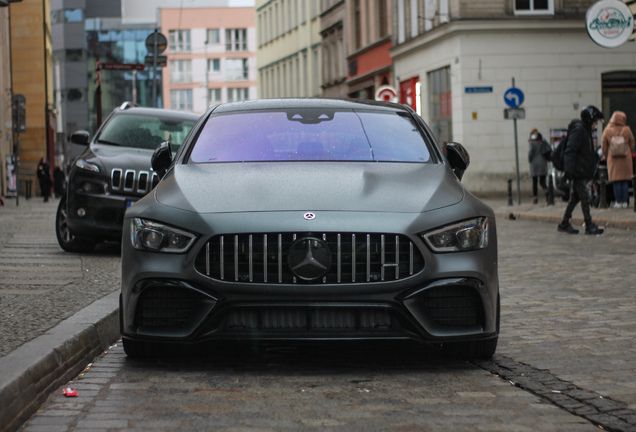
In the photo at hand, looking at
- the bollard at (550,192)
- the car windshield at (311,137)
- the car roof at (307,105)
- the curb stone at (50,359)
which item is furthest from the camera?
the bollard at (550,192)

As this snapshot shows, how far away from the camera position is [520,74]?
3566 cm

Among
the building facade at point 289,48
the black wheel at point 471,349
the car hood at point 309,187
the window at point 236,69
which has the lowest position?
the black wheel at point 471,349

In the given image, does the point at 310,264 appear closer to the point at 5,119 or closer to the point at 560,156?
the point at 560,156

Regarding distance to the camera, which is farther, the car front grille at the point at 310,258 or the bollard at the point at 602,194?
the bollard at the point at 602,194

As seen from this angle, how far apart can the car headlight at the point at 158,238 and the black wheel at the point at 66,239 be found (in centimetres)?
785

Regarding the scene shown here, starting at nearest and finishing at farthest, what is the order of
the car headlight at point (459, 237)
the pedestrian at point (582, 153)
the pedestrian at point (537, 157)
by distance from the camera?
the car headlight at point (459, 237) < the pedestrian at point (582, 153) < the pedestrian at point (537, 157)

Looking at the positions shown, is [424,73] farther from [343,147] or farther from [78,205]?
[343,147]

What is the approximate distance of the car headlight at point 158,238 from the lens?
5.66 meters

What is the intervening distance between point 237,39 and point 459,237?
110 m

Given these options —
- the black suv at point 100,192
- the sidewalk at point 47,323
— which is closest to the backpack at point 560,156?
the black suv at point 100,192

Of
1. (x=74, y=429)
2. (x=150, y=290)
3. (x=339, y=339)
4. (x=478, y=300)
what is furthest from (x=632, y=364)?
(x=74, y=429)

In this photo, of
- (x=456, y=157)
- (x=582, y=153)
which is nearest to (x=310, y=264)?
(x=456, y=157)

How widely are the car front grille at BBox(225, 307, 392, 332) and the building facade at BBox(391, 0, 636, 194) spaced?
30.2 meters

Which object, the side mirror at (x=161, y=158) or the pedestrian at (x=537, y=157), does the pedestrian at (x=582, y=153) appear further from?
the pedestrian at (x=537, y=157)
